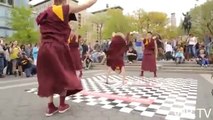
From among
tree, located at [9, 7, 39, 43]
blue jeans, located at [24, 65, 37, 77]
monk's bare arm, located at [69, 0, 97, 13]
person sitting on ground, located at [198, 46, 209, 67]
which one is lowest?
blue jeans, located at [24, 65, 37, 77]

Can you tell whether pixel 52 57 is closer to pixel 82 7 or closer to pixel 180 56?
pixel 82 7

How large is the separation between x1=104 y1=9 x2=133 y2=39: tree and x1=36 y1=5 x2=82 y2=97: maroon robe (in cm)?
6091

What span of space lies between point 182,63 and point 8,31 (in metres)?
37.6

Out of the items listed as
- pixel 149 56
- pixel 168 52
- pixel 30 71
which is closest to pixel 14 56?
pixel 30 71

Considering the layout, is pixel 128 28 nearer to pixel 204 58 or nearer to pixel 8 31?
pixel 8 31

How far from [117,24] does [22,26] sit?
27.5 m

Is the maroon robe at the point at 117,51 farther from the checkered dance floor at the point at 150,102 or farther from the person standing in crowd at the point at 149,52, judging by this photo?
the checkered dance floor at the point at 150,102

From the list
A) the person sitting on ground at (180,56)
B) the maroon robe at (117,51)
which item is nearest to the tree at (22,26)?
the person sitting on ground at (180,56)

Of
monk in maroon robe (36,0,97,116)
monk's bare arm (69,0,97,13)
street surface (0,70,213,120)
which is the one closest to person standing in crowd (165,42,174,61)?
street surface (0,70,213,120)

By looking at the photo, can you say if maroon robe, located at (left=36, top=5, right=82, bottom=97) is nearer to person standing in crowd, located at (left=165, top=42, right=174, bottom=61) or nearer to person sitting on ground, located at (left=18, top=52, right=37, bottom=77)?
person sitting on ground, located at (left=18, top=52, right=37, bottom=77)

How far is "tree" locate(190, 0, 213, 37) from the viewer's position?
53.4 metres

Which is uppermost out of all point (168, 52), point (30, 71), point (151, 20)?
point (151, 20)

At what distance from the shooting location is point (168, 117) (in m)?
5.76

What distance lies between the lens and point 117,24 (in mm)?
70438
